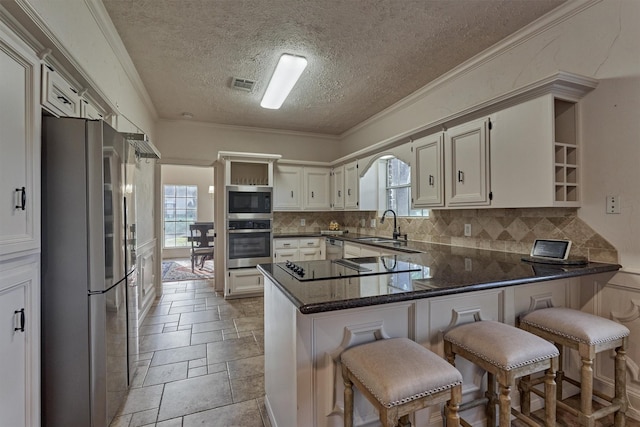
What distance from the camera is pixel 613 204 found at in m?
1.98

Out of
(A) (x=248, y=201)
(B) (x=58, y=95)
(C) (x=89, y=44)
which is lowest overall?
(A) (x=248, y=201)

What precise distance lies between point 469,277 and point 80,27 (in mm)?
2890

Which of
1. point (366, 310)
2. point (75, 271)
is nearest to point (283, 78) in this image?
point (75, 271)

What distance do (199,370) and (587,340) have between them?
2627 mm

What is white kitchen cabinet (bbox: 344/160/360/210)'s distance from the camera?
14.9ft

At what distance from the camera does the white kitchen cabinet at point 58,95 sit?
1502mm

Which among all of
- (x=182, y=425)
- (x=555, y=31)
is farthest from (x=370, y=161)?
(x=182, y=425)

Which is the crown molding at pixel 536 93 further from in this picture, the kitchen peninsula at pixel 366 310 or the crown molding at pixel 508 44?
the kitchen peninsula at pixel 366 310

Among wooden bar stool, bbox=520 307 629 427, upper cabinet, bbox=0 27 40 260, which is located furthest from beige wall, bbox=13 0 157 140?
wooden bar stool, bbox=520 307 629 427

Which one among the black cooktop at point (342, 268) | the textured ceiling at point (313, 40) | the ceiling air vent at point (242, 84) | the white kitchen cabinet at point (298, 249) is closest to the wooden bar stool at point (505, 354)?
the black cooktop at point (342, 268)

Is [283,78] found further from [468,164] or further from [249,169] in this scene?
[249,169]

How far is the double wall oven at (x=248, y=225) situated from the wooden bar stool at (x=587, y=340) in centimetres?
363

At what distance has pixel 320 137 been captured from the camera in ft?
18.7

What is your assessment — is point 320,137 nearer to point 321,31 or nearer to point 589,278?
point 321,31
